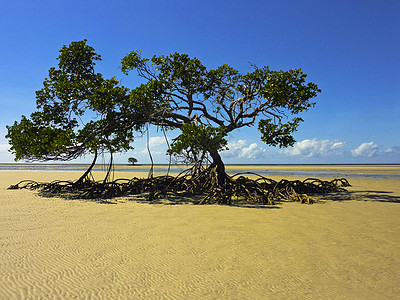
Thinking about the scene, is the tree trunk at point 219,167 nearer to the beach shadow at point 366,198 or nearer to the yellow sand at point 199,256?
the beach shadow at point 366,198

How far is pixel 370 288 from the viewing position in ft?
9.48

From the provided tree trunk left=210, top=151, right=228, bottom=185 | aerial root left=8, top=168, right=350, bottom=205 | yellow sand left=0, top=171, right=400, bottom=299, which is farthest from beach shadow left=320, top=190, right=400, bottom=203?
tree trunk left=210, top=151, right=228, bottom=185

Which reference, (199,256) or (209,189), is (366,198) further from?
(199,256)

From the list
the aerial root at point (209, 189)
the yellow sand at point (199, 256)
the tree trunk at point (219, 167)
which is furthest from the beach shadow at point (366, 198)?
the tree trunk at point (219, 167)

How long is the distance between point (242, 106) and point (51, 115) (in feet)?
25.0

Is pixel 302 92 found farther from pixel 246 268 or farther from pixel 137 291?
pixel 137 291

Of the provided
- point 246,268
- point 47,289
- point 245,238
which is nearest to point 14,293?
point 47,289

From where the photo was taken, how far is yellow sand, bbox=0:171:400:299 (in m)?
2.83

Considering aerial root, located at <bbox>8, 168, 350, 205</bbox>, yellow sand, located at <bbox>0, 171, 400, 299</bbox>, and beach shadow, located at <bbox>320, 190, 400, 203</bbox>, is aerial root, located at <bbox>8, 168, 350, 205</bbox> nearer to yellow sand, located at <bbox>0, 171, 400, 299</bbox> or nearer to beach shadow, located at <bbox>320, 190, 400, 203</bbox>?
beach shadow, located at <bbox>320, 190, 400, 203</bbox>

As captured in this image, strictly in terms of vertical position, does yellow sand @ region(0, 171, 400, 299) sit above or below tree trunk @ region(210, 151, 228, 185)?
below

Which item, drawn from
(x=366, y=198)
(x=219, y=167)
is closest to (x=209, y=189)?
(x=219, y=167)

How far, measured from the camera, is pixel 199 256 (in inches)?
151

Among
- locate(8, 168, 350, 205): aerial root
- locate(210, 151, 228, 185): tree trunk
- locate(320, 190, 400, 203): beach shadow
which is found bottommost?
locate(320, 190, 400, 203): beach shadow

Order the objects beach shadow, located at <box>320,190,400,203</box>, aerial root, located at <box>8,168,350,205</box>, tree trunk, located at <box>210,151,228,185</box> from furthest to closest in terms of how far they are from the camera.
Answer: tree trunk, located at <box>210,151,228,185</box>
beach shadow, located at <box>320,190,400,203</box>
aerial root, located at <box>8,168,350,205</box>
